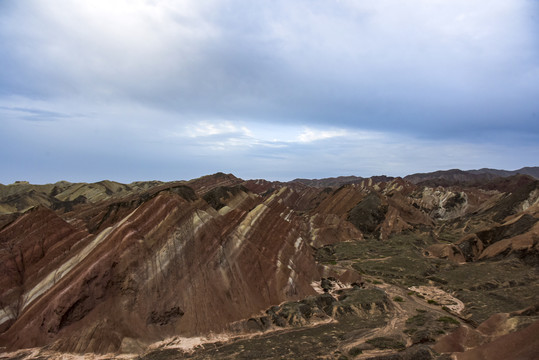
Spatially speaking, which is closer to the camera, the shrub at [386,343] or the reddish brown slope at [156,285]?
the shrub at [386,343]

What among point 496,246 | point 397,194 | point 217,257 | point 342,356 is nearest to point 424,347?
point 342,356

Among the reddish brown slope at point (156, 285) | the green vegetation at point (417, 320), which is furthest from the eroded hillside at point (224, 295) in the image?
the green vegetation at point (417, 320)

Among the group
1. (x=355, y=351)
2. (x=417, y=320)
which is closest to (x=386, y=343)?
(x=355, y=351)

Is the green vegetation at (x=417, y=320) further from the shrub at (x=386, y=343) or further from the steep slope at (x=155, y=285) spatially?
the steep slope at (x=155, y=285)

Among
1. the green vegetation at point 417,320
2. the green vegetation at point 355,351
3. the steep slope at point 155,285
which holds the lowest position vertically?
the green vegetation at point 417,320

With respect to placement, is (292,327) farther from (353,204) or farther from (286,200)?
(286,200)

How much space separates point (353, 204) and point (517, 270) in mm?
56591

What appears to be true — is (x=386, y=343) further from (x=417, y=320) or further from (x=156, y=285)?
(x=156, y=285)

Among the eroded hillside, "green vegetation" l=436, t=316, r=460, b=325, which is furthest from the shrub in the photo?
"green vegetation" l=436, t=316, r=460, b=325

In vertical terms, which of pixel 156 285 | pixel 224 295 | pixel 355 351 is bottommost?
pixel 355 351

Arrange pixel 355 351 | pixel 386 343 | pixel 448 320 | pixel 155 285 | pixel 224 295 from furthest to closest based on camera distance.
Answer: pixel 224 295
pixel 448 320
pixel 155 285
pixel 386 343
pixel 355 351

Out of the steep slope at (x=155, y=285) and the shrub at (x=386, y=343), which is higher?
the steep slope at (x=155, y=285)

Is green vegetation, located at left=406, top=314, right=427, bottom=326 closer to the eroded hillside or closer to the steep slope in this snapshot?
the eroded hillside

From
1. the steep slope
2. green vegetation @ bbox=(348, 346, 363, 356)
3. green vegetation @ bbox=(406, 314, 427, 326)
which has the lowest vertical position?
green vegetation @ bbox=(406, 314, 427, 326)
